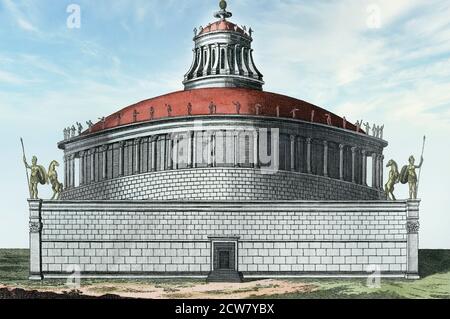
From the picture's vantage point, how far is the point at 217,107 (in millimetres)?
52469

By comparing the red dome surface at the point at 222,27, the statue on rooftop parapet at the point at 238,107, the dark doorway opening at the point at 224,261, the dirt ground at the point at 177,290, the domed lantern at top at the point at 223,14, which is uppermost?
the domed lantern at top at the point at 223,14

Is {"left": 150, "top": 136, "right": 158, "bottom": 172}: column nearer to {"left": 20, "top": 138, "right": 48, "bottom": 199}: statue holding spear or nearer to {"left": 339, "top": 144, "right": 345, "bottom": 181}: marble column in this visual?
{"left": 20, "top": 138, "right": 48, "bottom": 199}: statue holding spear

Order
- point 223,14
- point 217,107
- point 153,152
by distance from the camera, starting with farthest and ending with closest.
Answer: point 223,14 < point 217,107 < point 153,152

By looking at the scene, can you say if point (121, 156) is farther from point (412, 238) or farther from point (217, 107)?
point (412, 238)

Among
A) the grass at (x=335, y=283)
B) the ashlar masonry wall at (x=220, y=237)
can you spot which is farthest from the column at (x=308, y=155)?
the grass at (x=335, y=283)

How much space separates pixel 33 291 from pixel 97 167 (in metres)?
11.6

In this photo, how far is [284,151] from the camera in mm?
51938

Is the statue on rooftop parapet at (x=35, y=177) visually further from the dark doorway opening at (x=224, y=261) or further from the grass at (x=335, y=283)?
the dark doorway opening at (x=224, y=261)

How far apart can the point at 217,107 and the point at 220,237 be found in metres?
8.90

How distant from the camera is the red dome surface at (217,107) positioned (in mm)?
A: 52281

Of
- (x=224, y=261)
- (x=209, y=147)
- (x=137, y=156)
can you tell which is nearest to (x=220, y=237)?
(x=224, y=261)

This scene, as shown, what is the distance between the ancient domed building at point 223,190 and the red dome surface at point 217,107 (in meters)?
0.09

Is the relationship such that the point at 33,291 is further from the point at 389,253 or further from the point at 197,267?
the point at 389,253
